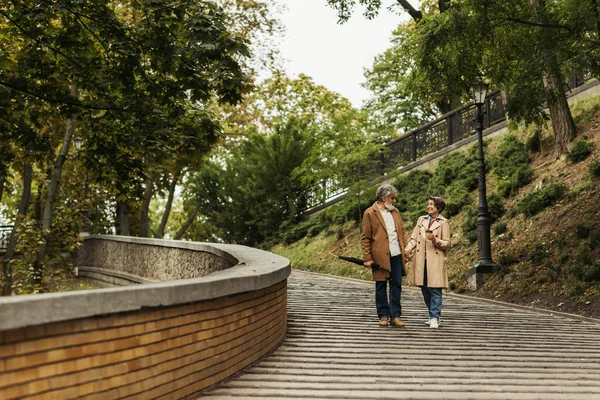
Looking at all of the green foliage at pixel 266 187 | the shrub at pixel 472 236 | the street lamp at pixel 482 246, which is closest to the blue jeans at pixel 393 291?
the street lamp at pixel 482 246

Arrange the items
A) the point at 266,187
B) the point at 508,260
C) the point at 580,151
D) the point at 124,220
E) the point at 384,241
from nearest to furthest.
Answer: the point at 384,241, the point at 508,260, the point at 580,151, the point at 266,187, the point at 124,220

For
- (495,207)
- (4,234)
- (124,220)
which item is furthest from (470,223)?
(4,234)

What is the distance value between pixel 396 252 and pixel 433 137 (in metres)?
19.0

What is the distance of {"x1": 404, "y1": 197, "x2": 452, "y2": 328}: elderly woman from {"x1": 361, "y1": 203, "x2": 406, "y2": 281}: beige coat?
0.35 metres

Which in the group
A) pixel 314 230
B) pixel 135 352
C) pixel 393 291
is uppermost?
pixel 314 230

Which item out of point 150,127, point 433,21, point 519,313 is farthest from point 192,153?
point 519,313

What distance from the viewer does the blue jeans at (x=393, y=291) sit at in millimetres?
9266

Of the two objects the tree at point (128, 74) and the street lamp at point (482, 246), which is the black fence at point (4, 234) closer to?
the tree at point (128, 74)

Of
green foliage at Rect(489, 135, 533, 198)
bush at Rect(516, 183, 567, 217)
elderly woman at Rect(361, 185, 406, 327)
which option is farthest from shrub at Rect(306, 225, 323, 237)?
elderly woman at Rect(361, 185, 406, 327)

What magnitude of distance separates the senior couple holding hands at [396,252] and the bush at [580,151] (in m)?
10.0

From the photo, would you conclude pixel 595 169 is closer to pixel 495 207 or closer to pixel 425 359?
pixel 495 207

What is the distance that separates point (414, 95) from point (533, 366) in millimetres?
10578

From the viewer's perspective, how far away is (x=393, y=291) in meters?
9.37

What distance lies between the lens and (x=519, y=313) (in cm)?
1198
